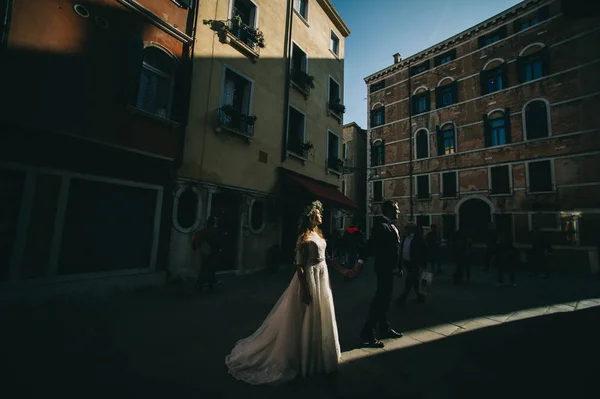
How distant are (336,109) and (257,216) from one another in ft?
26.2

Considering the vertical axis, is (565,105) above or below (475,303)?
above

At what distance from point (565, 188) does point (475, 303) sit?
1285cm

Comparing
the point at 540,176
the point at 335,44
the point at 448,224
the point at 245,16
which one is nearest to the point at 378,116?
the point at 335,44

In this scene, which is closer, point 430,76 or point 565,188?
point 565,188

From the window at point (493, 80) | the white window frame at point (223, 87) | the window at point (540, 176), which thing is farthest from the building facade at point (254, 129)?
the window at point (540, 176)

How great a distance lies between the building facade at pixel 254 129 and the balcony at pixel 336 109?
366 mm

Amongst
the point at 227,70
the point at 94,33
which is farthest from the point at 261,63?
the point at 94,33

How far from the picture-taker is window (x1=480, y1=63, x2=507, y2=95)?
16.4 m

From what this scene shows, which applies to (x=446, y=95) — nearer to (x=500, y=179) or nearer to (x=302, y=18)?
(x=500, y=179)

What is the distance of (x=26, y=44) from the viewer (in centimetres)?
479

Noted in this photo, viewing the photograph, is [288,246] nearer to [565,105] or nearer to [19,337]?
[19,337]

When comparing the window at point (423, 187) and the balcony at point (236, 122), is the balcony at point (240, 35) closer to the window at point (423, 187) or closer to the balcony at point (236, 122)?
the balcony at point (236, 122)

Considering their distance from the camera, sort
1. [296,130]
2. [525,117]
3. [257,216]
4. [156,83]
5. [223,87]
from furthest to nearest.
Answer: [525,117] → [296,130] → [257,216] → [223,87] → [156,83]

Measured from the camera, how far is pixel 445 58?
19.4 metres
